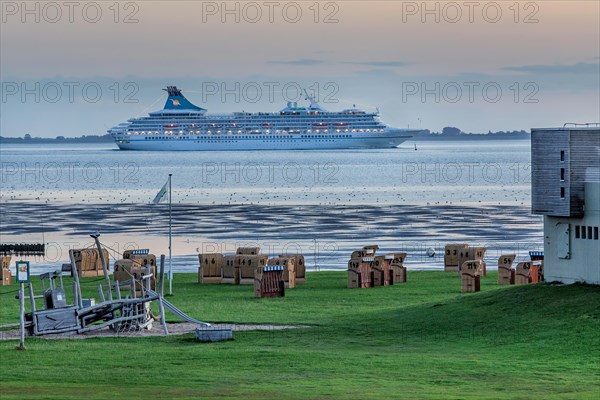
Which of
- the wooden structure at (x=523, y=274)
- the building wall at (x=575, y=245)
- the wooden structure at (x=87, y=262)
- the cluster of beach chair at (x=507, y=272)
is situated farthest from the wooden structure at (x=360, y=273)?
the building wall at (x=575, y=245)

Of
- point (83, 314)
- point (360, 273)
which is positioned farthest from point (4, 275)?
point (83, 314)

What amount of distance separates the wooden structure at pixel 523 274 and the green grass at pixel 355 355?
9.85ft

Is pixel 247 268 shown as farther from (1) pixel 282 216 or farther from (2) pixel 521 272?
(1) pixel 282 216

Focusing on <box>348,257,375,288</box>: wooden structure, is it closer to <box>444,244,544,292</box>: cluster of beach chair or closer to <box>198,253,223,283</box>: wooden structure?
<box>444,244,544,292</box>: cluster of beach chair

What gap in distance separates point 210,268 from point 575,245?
13.5 m

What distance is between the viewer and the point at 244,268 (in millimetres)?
37781

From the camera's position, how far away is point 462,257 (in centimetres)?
4125

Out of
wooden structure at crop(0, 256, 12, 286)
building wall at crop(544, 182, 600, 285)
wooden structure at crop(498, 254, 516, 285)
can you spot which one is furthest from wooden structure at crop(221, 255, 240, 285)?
building wall at crop(544, 182, 600, 285)

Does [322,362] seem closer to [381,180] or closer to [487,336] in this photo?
[487,336]

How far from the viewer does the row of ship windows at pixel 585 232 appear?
27014 millimetres

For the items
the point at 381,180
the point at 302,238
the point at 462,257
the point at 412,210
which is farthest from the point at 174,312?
the point at 381,180

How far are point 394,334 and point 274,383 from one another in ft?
22.4

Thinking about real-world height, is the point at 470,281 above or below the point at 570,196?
below

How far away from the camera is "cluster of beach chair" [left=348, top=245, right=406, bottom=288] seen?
36.2 meters
